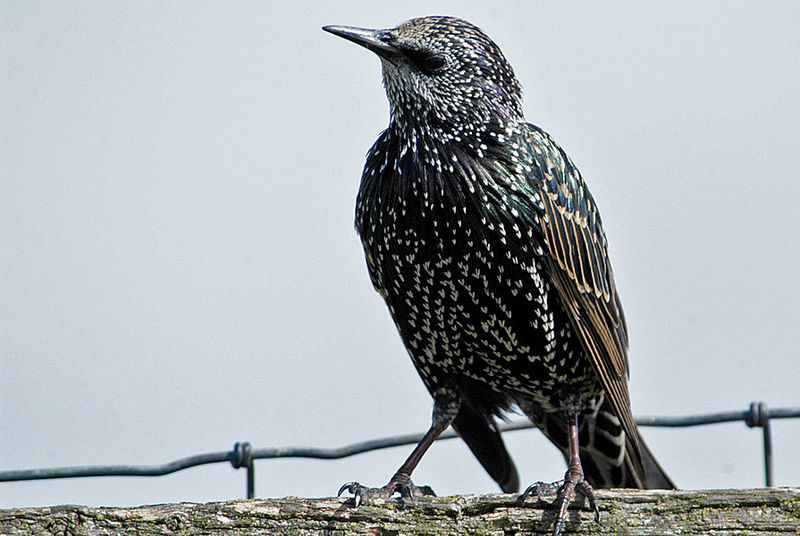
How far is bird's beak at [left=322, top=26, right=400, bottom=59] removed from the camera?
346cm

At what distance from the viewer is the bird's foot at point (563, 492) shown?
2.54m

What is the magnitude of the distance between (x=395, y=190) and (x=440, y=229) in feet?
0.76

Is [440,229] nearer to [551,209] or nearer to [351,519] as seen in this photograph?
[551,209]

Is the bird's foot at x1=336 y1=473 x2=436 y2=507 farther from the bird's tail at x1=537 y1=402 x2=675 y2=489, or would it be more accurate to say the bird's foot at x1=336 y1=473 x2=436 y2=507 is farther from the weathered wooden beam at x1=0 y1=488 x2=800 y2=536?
the bird's tail at x1=537 y1=402 x2=675 y2=489

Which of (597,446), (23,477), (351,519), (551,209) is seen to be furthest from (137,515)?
(597,446)

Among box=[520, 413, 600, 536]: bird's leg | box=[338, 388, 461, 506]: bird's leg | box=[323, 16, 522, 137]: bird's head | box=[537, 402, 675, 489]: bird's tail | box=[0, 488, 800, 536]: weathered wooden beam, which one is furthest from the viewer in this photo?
box=[537, 402, 675, 489]: bird's tail

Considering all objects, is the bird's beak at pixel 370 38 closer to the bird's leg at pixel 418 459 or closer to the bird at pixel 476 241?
the bird at pixel 476 241

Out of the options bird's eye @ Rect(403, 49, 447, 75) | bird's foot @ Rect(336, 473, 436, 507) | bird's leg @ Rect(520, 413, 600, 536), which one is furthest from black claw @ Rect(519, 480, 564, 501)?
bird's eye @ Rect(403, 49, 447, 75)

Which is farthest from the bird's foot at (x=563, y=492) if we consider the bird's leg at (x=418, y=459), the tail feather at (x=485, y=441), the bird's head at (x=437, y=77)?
the bird's head at (x=437, y=77)

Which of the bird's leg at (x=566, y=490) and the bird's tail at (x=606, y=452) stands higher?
→ the bird's tail at (x=606, y=452)

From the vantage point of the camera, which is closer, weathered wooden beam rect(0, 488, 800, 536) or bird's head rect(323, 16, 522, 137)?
weathered wooden beam rect(0, 488, 800, 536)

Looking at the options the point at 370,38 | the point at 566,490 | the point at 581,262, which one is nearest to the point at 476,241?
the point at 581,262

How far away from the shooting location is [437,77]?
362 cm

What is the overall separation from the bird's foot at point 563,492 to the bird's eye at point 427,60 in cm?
152
